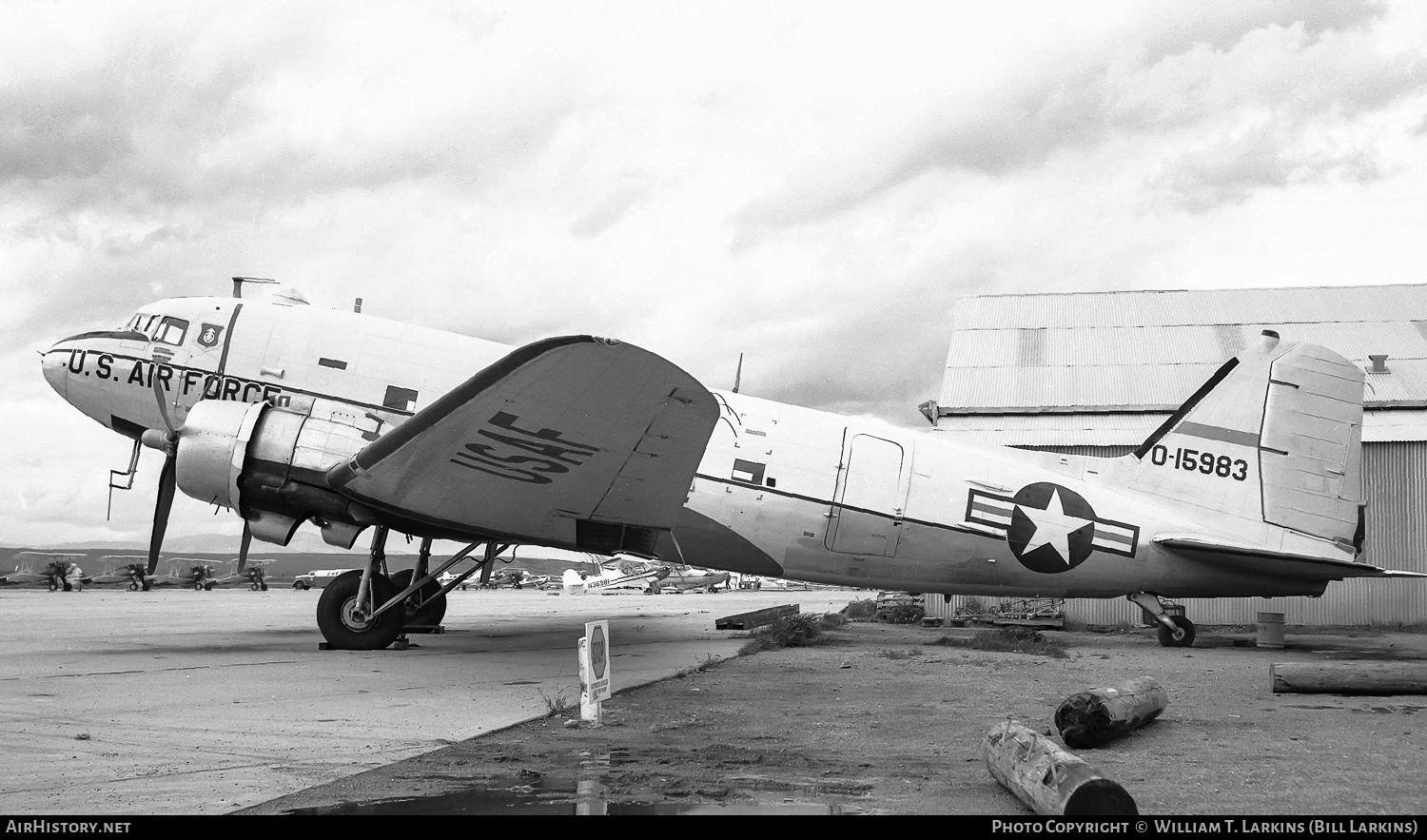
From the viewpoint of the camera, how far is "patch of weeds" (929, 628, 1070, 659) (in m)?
14.6

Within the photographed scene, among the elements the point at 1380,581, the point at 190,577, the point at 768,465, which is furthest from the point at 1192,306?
the point at 190,577

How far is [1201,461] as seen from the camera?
14.9 m

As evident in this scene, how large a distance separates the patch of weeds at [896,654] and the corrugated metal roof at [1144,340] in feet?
39.6

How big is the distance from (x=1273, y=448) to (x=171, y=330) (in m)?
15.5

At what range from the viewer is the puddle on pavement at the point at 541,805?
4734 mm

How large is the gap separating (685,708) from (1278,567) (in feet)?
32.5

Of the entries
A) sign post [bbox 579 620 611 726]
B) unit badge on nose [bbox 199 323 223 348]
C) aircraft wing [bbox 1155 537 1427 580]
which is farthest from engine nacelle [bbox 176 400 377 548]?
aircraft wing [bbox 1155 537 1427 580]

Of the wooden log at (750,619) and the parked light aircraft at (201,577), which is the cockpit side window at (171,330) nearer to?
the wooden log at (750,619)

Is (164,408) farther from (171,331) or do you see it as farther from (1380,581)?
(1380,581)

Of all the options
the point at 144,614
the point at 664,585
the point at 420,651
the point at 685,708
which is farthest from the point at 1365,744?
the point at 664,585

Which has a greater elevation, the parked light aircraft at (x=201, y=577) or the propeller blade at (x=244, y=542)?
the propeller blade at (x=244, y=542)

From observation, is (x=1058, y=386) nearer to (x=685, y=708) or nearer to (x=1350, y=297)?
(x=1350, y=297)

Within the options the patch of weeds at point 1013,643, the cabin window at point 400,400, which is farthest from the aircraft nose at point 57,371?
the patch of weeds at point 1013,643

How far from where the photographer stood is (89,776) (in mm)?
5477
